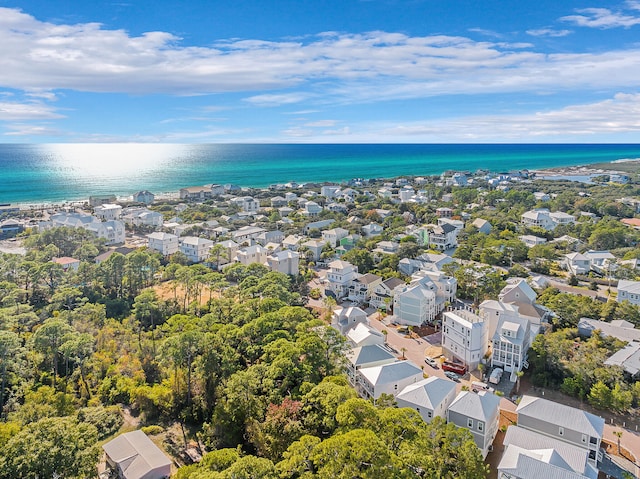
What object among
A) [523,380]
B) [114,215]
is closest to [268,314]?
[523,380]

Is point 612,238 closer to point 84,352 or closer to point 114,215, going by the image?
point 84,352

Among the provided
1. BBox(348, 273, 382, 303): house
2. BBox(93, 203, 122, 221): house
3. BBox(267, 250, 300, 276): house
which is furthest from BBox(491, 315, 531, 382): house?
BBox(93, 203, 122, 221): house

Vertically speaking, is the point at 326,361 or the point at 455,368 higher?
the point at 326,361

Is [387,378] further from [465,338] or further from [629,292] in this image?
[629,292]

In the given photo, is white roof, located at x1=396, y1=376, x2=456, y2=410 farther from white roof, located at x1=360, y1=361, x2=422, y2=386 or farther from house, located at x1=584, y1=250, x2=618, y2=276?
house, located at x1=584, y1=250, x2=618, y2=276

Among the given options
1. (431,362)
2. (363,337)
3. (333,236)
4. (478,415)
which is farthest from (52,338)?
(333,236)

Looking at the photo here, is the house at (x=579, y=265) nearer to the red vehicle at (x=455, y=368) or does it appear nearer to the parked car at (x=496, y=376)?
the parked car at (x=496, y=376)

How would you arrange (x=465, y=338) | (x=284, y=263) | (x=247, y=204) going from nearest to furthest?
(x=465, y=338), (x=284, y=263), (x=247, y=204)

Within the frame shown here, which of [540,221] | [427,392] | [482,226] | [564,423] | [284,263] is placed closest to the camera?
[564,423]
